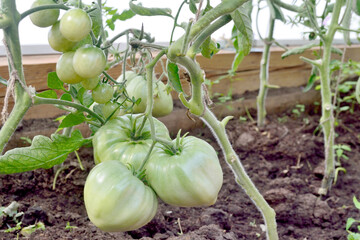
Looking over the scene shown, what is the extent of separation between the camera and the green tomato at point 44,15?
0.62 metres

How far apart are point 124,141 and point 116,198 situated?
0.17 metres

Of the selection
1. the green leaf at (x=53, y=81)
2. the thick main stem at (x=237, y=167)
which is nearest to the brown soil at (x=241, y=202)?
the thick main stem at (x=237, y=167)

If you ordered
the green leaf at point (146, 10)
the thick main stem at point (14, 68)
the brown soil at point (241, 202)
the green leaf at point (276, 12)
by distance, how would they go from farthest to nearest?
the green leaf at point (276, 12) < the brown soil at point (241, 202) < the green leaf at point (146, 10) < the thick main stem at point (14, 68)

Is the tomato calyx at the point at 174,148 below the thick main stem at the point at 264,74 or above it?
above

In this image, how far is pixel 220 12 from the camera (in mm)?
640

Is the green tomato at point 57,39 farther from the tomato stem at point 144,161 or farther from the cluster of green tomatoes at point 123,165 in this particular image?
the tomato stem at point 144,161

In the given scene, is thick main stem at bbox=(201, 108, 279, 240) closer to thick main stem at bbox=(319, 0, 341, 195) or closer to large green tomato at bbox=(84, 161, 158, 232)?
large green tomato at bbox=(84, 161, 158, 232)

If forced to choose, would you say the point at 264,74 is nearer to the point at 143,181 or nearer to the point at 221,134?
the point at 221,134

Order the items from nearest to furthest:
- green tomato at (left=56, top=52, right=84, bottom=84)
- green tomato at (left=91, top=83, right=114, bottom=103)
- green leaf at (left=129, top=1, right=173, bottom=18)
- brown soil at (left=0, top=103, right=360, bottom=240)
→ green tomato at (left=56, top=52, right=84, bottom=84) < green tomato at (left=91, top=83, right=114, bottom=103) < green leaf at (left=129, top=1, right=173, bottom=18) < brown soil at (left=0, top=103, right=360, bottom=240)

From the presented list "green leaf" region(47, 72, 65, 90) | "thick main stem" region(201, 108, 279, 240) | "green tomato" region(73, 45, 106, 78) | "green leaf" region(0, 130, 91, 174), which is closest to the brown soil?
Answer: "thick main stem" region(201, 108, 279, 240)

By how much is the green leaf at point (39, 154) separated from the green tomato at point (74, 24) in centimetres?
24

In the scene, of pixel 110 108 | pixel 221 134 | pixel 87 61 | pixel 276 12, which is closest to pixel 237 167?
pixel 221 134

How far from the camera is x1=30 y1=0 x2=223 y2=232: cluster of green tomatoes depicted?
65 centimetres

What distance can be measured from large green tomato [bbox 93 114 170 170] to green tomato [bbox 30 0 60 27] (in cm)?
26
